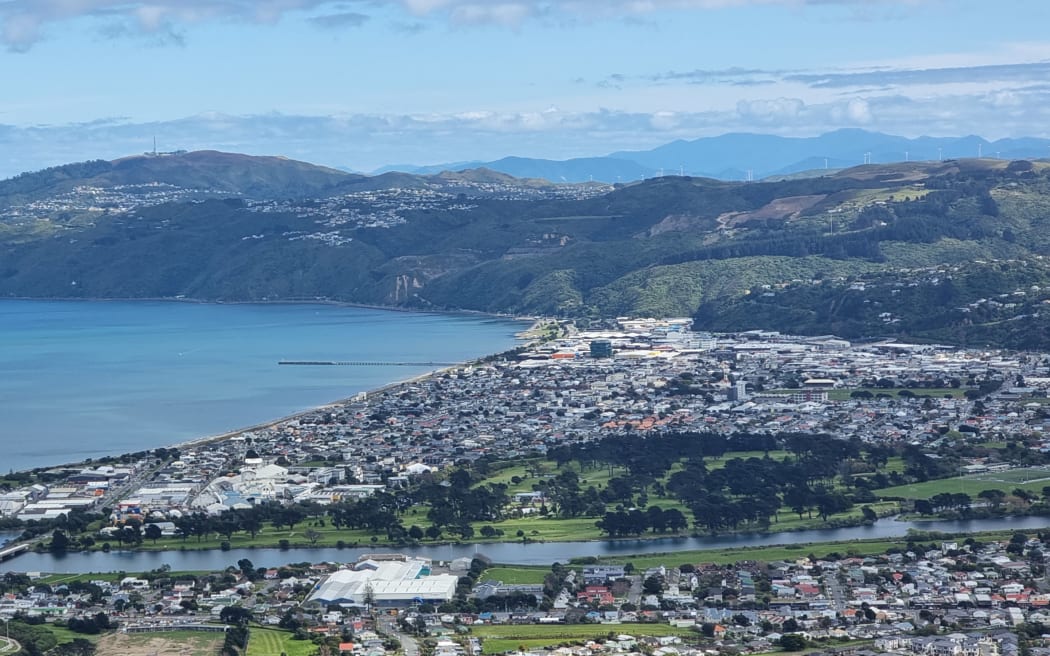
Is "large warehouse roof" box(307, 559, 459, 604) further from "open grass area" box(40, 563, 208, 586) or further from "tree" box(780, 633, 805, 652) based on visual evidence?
"tree" box(780, 633, 805, 652)

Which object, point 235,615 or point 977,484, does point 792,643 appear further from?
point 977,484

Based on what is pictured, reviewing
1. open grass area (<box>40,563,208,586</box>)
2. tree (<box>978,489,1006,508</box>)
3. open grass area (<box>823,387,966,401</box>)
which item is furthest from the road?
open grass area (<box>823,387,966,401</box>)

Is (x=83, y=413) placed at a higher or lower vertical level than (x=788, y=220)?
lower

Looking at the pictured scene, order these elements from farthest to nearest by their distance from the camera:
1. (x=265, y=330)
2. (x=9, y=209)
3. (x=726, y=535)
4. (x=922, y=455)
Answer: (x=9, y=209) < (x=265, y=330) < (x=922, y=455) < (x=726, y=535)

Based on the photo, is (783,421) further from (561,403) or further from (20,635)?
(20,635)

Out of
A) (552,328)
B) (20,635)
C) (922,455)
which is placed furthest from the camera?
(552,328)

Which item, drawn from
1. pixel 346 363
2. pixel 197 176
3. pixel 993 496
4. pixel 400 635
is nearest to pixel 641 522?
pixel 993 496

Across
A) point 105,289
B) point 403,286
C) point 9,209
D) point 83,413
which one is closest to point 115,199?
point 9,209
